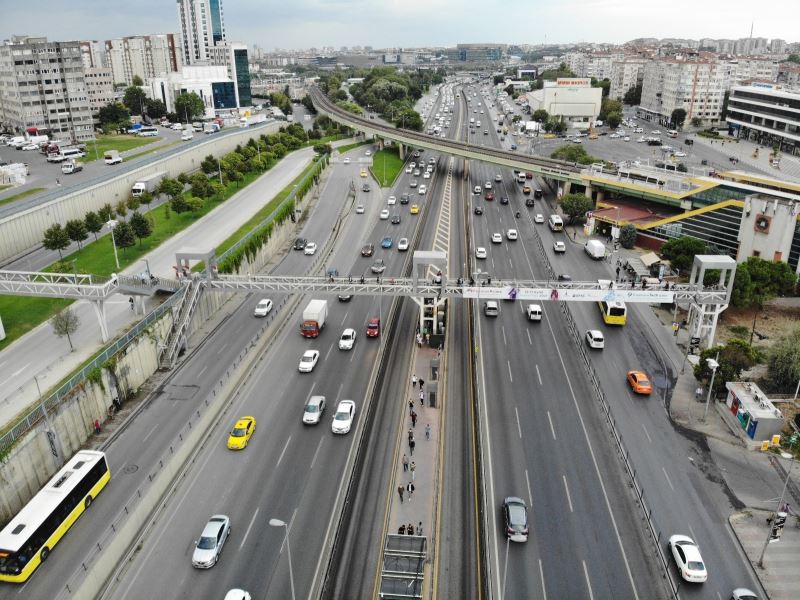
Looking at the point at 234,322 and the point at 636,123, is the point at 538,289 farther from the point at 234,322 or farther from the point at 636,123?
the point at 636,123

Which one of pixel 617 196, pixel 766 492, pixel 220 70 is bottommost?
pixel 766 492

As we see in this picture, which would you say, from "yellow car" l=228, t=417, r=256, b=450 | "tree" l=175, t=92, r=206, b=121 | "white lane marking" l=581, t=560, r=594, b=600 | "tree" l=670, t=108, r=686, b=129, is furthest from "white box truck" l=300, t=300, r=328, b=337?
"tree" l=670, t=108, r=686, b=129

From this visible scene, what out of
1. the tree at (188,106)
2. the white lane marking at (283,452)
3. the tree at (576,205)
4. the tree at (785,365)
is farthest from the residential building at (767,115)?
the tree at (188,106)

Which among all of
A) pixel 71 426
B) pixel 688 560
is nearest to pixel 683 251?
pixel 688 560

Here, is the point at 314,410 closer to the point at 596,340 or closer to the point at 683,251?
the point at 596,340

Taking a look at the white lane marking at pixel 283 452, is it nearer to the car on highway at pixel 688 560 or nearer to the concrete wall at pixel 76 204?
the car on highway at pixel 688 560

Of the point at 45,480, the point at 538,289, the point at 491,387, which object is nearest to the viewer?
the point at 45,480

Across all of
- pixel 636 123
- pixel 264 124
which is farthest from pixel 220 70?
pixel 636 123
